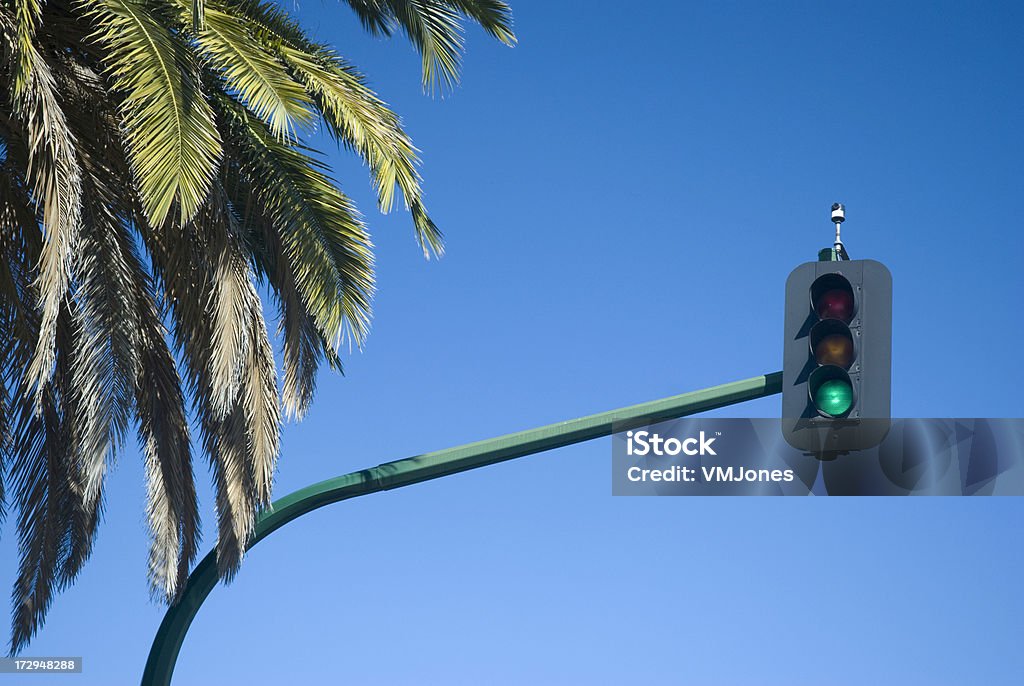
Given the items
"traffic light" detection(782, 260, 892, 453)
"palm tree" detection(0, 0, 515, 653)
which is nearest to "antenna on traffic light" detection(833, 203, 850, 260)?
"traffic light" detection(782, 260, 892, 453)

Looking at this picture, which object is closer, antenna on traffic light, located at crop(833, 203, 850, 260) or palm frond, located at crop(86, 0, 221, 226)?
antenna on traffic light, located at crop(833, 203, 850, 260)

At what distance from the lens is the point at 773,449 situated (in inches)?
275

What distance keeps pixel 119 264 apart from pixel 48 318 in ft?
4.16

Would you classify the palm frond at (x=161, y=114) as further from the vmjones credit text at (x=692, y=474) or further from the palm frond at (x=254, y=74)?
the vmjones credit text at (x=692, y=474)

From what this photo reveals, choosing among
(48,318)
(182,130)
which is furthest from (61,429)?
(182,130)

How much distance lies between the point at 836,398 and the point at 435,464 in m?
2.60

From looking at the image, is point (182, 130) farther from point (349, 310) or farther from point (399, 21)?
point (399, 21)

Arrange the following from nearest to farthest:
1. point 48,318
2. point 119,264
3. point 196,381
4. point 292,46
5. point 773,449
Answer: point 773,449 < point 48,318 < point 119,264 < point 292,46 < point 196,381

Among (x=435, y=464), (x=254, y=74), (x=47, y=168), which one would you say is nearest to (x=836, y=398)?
(x=435, y=464)

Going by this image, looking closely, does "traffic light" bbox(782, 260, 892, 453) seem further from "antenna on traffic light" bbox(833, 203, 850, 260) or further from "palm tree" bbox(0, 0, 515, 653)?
"palm tree" bbox(0, 0, 515, 653)

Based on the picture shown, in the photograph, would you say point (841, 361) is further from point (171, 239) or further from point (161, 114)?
point (171, 239)

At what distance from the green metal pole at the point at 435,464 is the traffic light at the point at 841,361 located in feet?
2.71

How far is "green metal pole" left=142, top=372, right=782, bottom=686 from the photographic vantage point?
23.5 ft

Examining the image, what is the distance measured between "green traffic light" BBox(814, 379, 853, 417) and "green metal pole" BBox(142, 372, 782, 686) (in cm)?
94
